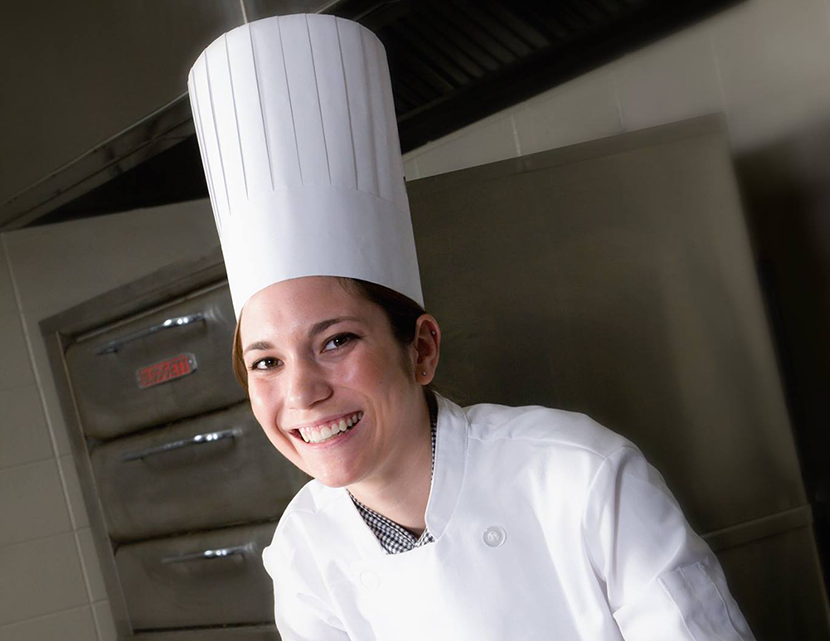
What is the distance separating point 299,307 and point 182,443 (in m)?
0.82

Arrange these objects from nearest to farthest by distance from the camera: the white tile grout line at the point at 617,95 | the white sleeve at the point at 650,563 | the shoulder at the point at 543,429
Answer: the white sleeve at the point at 650,563, the shoulder at the point at 543,429, the white tile grout line at the point at 617,95

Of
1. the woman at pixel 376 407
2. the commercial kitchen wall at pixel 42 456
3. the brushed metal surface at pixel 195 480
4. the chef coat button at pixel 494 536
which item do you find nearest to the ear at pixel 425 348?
the woman at pixel 376 407

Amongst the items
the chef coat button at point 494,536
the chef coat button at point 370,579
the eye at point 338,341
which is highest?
the eye at point 338,341

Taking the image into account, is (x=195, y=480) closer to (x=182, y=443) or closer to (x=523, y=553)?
(x=182, y=443)

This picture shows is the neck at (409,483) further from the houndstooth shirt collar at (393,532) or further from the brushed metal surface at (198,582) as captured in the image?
the brushed metal surface at (198,582)

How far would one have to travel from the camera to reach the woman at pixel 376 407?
1.19m

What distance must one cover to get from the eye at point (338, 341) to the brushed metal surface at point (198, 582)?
72 cm

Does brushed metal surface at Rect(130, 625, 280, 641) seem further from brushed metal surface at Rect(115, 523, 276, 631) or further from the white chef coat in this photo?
the white chef coat

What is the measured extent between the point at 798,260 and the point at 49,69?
163cm

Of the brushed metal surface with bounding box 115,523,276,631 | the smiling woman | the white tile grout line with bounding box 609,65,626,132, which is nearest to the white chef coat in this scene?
the smiling woman

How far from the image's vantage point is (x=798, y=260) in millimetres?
1503

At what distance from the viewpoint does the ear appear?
1301mm

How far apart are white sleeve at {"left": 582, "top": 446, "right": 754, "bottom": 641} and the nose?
1.17 feet

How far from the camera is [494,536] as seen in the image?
1.25 m
